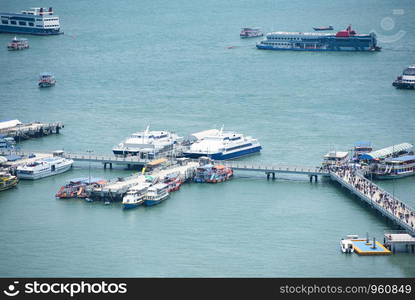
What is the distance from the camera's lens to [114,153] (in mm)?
53031

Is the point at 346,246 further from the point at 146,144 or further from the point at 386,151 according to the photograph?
the point at 146,144

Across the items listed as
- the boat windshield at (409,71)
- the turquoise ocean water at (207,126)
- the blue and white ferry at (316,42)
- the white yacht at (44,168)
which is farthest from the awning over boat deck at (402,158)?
the blue and white ferry at (316,42)

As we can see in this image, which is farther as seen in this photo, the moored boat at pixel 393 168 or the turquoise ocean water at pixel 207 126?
the moored boat at pixel 393 168

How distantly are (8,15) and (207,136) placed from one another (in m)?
64.6

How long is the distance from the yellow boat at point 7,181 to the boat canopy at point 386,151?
54.5 feet

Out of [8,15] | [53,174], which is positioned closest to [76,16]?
[8,15]

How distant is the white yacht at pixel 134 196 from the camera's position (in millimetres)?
44531

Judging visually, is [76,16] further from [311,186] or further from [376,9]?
[311,186]

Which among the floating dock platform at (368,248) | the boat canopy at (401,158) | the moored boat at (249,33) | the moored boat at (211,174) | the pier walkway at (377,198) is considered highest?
the moored boat at (249,33)

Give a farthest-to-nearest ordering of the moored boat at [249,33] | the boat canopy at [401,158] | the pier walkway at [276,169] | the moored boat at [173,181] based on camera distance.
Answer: the moored boat at [249,33] → the boat canopy at [401,158] → the pier walkway at [276,169] → the moored boat at [173,181]

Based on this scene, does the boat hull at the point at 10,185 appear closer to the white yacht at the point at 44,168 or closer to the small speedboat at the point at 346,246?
the white yacht at the point at 44,168

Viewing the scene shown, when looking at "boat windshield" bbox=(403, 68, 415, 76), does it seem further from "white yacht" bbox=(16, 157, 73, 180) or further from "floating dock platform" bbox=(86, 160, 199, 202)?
"white yacht" bbox=(16, 157, 73, 180)

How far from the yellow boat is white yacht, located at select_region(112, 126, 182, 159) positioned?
6211 millimetres

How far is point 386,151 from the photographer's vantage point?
169ft
